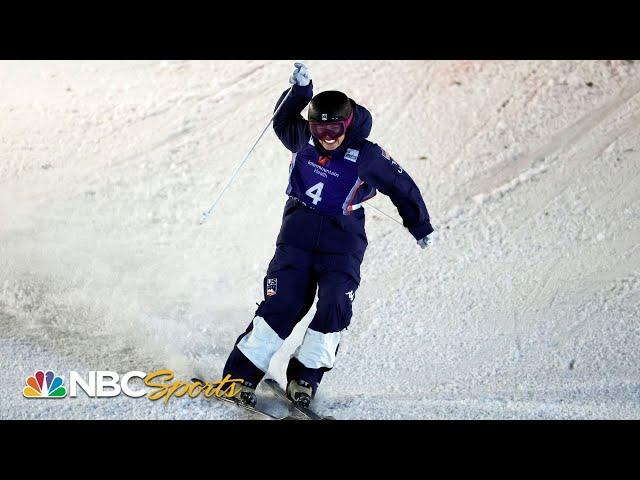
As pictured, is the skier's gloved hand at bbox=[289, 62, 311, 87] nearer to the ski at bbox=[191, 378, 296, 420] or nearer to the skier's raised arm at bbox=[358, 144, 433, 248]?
the skier's raised arm at bbox=[358, 144, 433, 248]

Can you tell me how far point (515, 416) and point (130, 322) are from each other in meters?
2.22

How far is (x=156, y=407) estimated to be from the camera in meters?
5.95

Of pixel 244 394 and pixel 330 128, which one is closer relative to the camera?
pixel 330 128

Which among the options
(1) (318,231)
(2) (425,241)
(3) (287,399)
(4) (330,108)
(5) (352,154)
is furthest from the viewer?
(3) (287,399)

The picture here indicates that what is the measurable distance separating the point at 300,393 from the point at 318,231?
0.79m

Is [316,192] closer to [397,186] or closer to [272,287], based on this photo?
[397,186]

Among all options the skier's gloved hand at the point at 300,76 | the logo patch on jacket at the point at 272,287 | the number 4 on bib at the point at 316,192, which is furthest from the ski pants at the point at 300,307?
the skier's gloved hand at the point at 300,76

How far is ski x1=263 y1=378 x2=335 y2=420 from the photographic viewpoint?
5812mm

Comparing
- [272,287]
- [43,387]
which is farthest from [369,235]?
[43,387]

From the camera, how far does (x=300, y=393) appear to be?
5.84 metres

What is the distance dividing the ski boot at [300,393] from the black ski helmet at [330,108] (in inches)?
51.0

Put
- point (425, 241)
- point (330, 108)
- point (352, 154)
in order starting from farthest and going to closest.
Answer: point (425, 241) < point (352, 154) < point (330, 108)

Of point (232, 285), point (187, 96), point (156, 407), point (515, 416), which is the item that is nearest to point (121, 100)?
point (187, 96)

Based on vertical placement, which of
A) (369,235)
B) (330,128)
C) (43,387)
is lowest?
(43,387)
